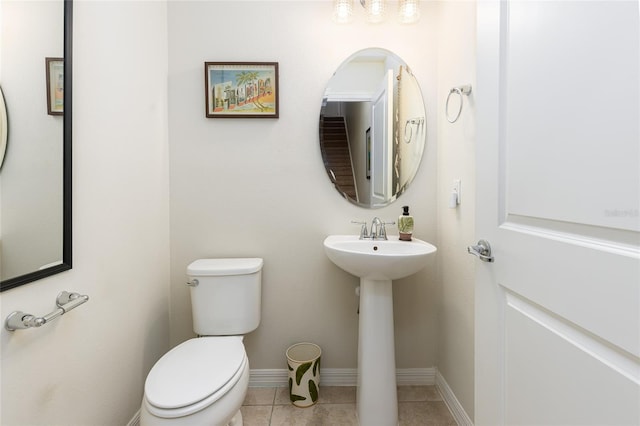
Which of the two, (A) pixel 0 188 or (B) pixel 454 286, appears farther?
(B) pixel 454 286

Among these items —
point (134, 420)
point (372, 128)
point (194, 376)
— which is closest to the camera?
point (194, 376)

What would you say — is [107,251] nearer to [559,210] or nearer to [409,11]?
[559,210]

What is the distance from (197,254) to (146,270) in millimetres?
286

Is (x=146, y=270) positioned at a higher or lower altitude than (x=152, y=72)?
lower

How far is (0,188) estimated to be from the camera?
0.79 metres

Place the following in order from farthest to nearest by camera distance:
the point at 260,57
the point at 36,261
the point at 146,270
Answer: the point at 260,57, the point at 146,270, the point at 36,261

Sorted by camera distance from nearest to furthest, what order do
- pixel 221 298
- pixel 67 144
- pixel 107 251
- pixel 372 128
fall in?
pixel 67 144 → pixel 107 251 → pixel 221 298 → pixel 372 128

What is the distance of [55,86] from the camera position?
0.96m

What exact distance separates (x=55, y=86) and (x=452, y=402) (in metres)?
2.07

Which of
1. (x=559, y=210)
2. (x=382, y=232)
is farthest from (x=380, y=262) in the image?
(x=559, y=210)

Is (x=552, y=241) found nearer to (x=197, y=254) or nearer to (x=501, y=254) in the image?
(x=501, y=254)

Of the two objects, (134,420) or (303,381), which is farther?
(303,381)

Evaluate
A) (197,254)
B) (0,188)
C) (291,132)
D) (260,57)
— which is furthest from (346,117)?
(0,188)

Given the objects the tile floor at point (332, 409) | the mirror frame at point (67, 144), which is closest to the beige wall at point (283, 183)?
the tile floor at point (332, 409)
